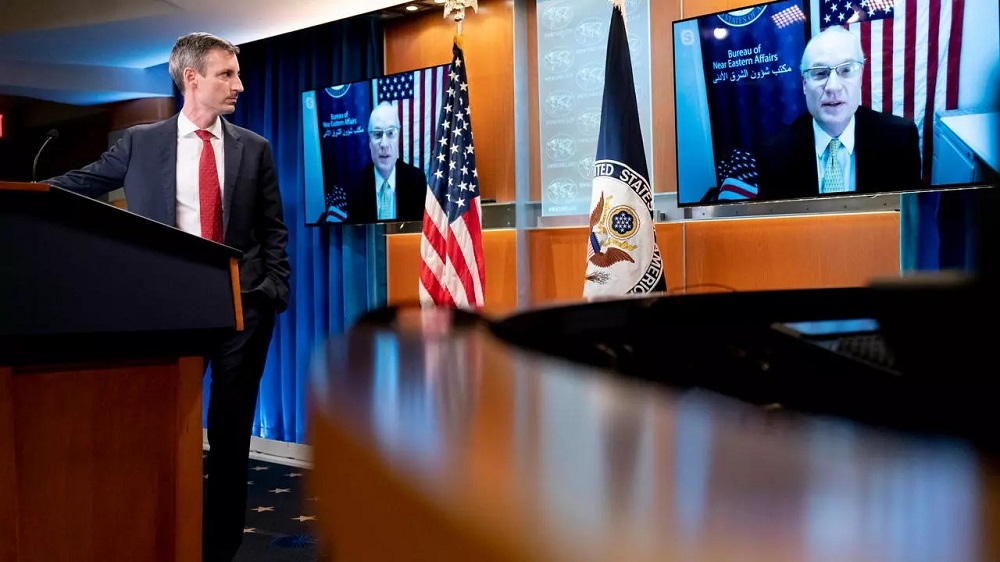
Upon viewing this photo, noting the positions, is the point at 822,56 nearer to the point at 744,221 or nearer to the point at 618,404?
the point at 744,221

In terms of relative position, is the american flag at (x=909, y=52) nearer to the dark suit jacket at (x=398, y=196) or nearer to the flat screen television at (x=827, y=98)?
the flat screen television at (x=827, y=98)

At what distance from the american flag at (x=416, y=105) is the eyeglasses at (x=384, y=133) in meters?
0.03

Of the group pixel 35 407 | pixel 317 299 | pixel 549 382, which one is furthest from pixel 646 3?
pixel 549 382

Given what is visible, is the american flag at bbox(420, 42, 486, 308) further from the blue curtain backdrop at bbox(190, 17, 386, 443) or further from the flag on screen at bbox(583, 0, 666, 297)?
the blue curtain backdrop at bbox(190, 17, 386, 443)

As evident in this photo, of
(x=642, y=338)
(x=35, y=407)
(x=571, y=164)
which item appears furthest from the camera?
(x=571, y=164)

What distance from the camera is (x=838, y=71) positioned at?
10.7 ft

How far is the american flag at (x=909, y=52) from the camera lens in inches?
119

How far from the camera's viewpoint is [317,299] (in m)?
5.34

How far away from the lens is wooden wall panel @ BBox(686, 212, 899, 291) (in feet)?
11.4

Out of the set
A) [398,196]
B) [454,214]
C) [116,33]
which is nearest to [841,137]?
A: [454,214]

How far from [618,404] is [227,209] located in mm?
2599

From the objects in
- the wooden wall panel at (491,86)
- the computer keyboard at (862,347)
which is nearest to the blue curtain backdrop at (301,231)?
the wooden wall panel at (491,86)

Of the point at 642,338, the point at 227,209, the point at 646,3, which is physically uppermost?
the point at 646,3

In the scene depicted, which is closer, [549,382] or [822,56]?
[549,382]
